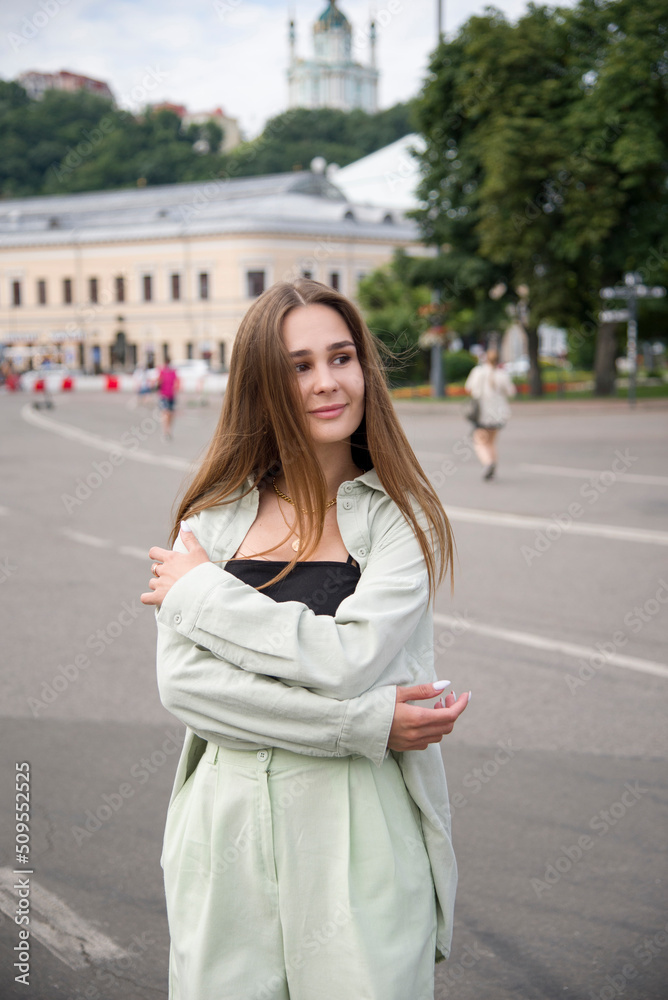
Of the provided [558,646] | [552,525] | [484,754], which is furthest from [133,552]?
[484,754]

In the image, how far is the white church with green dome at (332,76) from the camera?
185 metres

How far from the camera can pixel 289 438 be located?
213cm

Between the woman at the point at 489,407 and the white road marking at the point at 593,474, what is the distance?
877 millimetres

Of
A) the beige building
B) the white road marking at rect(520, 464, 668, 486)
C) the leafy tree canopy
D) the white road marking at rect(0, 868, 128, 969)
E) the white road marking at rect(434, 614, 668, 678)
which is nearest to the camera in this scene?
→ the white road marking at rect(0, 868, 128, 969)

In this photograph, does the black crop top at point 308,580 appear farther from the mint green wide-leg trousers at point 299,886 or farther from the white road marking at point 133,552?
Result: the white road marking at point 133,552

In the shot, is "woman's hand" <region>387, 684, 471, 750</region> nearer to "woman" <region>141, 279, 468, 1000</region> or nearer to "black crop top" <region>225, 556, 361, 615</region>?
"woman" <region>141, 279, 468, 1000</region>

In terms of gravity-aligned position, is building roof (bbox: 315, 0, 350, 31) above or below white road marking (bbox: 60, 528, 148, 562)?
above

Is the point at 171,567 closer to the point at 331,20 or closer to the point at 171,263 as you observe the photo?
the point at 171,263

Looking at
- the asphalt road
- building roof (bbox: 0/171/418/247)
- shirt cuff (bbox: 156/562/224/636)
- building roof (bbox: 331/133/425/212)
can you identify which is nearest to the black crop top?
shirt cuff (bbox: 156/562/224/636)

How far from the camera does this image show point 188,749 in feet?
7.22

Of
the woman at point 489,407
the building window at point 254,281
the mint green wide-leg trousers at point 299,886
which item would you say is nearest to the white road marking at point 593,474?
the woman at point 489,407

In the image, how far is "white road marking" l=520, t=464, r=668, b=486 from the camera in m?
14.9

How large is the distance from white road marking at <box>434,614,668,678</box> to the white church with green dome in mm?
187057

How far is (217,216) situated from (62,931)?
7563 cm
